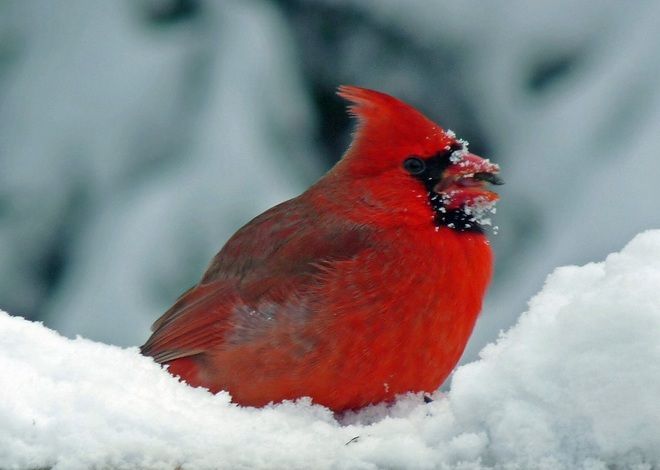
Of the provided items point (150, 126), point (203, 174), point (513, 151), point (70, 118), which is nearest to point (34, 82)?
point (70, 118)

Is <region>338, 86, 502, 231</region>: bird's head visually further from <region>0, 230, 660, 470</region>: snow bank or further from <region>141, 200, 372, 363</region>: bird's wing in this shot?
<region>0, 230, 660, 470</region>: snow bank

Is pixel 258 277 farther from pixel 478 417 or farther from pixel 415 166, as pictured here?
pixel 478 417

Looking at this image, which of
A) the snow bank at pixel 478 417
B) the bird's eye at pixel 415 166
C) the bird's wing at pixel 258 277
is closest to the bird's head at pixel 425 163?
the bird's eye at pixel 415 166

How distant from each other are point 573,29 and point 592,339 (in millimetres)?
1854

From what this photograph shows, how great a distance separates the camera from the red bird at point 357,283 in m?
1.62

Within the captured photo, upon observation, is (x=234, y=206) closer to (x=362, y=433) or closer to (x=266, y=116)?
(x=266, y=116)

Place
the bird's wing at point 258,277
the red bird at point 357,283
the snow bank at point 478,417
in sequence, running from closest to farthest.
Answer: the snow bank at point 478,417
the red bird at point 357,283
the bird's wing at point 258,277

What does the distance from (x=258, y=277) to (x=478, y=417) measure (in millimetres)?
924

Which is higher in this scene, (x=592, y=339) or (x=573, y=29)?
(x=573, y=29)

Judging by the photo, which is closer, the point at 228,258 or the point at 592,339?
the point at 592,339

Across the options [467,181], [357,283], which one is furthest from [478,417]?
[467,181]

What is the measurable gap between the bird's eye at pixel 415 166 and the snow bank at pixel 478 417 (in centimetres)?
74

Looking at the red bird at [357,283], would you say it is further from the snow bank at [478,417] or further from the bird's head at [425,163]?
the snow bank at [478,417]

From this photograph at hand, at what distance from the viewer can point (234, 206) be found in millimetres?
2531
